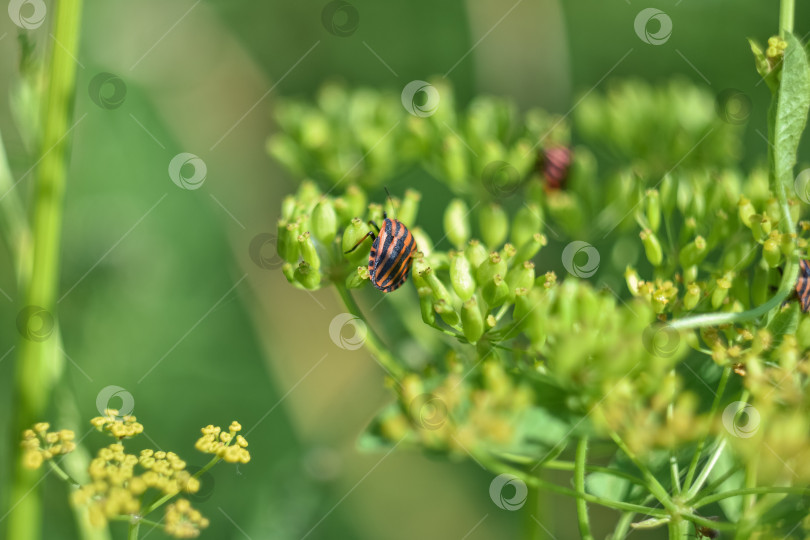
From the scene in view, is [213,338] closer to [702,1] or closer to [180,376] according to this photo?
[180,376]

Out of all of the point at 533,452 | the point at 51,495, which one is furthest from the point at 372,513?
the point at 533,452

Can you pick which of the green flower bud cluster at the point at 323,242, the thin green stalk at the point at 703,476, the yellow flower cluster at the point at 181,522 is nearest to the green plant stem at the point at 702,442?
the thin green stalk at the point at 703,476

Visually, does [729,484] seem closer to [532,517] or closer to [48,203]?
[532,517]

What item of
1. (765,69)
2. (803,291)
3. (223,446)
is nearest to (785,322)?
(803,291)

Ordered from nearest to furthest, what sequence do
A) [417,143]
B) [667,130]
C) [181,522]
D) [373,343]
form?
[181,522]
[373,343]
[417,143]
[667,130]

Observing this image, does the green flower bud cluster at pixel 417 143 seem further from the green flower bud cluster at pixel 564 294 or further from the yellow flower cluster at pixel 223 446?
the yellow flower cluster at pixel 223 446

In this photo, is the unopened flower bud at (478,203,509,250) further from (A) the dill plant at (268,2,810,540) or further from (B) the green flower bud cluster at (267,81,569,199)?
(B) the green flower bud cluster at (267,81,569,199)
